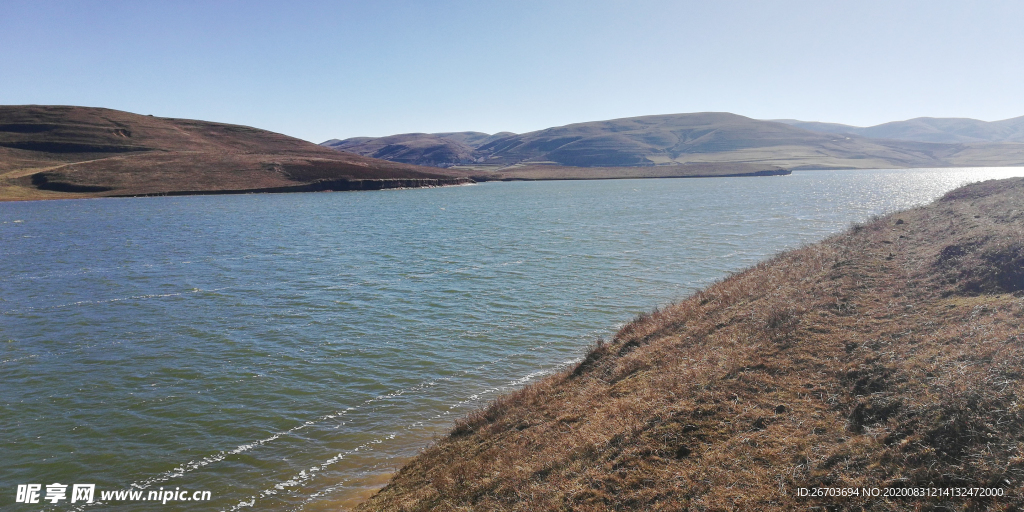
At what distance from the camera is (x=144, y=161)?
133m

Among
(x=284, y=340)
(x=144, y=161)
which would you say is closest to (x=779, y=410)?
(x=284, y=340)

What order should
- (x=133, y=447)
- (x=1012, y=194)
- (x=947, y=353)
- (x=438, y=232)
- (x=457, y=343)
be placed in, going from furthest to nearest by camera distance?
(x=438, y=232)
(x=1012, y=194)
(x=457, y=343)
(x=133, y=447)
(x=947, y=353)

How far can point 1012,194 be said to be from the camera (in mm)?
28828

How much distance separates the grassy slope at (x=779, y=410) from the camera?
24.2 ft

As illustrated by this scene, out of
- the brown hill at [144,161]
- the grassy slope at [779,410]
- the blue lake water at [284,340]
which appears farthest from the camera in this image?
the brown hill at [144,161]

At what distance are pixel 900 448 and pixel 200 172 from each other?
145908 mm

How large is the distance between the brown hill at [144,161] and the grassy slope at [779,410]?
125332 millimetres

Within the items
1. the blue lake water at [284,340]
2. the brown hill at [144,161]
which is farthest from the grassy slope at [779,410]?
the brown hill at [144,161]

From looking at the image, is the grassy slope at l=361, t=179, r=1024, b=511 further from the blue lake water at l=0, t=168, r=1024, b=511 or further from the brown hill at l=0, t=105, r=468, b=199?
the brown hill at l=0, t=105, r=468, b=199

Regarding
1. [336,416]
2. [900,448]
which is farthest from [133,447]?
[900,448]

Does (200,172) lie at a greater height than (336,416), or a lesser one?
A: greater

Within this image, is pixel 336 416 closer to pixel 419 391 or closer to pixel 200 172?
pixel 419 391

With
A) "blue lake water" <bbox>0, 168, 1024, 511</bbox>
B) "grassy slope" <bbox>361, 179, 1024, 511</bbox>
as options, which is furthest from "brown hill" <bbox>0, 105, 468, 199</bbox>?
"grassy slope" <bbox>361, 179, 1024, 511</bbox>

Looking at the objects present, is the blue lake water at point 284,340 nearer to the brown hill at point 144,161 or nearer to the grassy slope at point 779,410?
the grassy slope at point 779,410
